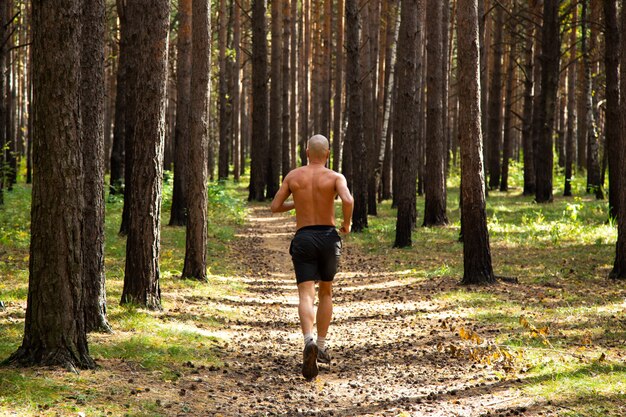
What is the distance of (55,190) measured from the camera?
20.5ft

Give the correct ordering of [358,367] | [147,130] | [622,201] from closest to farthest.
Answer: [358,367]
[147,130]
[622,201]

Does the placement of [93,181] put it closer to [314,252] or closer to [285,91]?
[314,252]

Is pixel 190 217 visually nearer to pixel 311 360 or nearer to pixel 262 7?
pixel 311 360

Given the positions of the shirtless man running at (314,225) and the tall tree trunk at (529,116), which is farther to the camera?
the tall tree trunk at (529,116)

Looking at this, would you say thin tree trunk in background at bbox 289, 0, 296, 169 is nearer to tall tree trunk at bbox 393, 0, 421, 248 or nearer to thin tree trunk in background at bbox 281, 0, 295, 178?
thin tree trunk in background at bbox 281, 0, 295, 178

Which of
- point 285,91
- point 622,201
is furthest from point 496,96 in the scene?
point 622,201

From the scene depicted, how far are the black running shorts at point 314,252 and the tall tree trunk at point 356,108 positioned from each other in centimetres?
1400

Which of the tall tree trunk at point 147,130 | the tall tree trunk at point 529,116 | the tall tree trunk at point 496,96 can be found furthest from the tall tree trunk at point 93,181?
the tall tree trunk at point 496,96

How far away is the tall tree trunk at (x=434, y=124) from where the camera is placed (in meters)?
19.6

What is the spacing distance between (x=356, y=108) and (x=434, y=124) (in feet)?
7.40

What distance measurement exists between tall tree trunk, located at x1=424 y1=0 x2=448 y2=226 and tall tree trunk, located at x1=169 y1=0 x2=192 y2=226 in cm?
619

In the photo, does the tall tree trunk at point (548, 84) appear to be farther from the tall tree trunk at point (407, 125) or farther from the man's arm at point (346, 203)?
the man's arm at point (346, 203)

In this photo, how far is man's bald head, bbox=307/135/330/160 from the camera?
777 cm

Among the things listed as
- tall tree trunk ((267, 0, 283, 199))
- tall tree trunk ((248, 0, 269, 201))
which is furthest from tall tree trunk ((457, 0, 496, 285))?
tall tree trunk ((267, 0, 283, 199))
